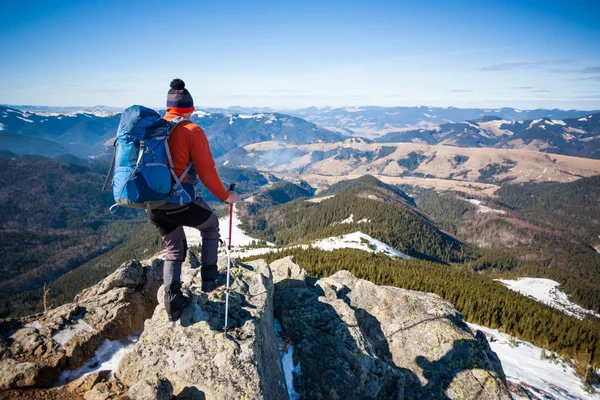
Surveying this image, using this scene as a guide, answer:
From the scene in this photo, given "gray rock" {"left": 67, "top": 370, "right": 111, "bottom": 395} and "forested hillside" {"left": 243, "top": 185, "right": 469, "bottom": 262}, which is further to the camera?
"forested hillside" {"left": 243, "top": 185, "right": 469, "bottom": 262}

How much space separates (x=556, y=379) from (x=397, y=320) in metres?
22.0

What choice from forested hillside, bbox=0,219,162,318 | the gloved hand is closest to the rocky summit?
the gloved hand

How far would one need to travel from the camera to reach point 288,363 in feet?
38.2

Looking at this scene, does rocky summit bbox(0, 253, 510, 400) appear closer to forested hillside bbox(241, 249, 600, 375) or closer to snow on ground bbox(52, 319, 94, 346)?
snow on ground bbox(52, 319, 94, 346)

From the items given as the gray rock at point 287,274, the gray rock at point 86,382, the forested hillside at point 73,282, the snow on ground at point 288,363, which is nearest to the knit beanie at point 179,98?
the gray rock at point 86,382

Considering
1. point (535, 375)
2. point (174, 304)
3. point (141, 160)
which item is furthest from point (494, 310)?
point (141, 160)

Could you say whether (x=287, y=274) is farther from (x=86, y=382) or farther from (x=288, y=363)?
(x=86, y=382)

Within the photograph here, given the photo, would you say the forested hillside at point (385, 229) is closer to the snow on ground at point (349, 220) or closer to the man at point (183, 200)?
the snow on ground at point (349, 220)

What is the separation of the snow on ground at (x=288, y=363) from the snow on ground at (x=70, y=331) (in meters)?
7.19

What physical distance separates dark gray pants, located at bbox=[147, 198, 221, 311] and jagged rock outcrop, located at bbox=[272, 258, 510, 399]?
6.13m

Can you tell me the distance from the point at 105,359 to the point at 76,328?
193cm

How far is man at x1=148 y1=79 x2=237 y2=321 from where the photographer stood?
733 centimetres

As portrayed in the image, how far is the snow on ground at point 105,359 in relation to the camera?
908 cm

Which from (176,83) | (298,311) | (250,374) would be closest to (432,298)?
(298,311)
